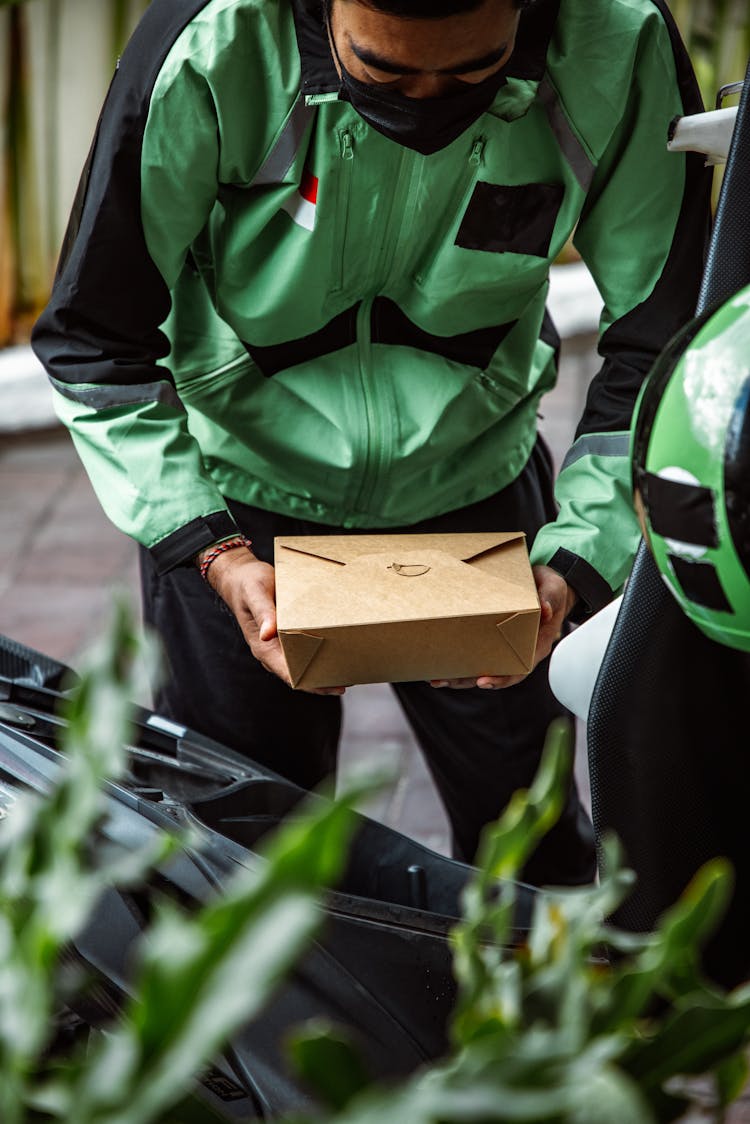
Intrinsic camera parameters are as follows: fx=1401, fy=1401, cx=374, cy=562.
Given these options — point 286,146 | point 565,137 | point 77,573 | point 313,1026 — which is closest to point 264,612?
point 286,146

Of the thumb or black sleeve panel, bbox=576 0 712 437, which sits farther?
black sleeve panel, bbox=576 0 712 437

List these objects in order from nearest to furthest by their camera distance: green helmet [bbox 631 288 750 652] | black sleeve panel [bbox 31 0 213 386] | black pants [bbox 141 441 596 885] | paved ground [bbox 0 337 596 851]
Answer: green helmet [bbox 631 288 750 652]
black sleeve panel [bbox 31 0 213 386]
black pants [bbox 141 441 596 885]
paved ground [bbox 0 337 596 851]

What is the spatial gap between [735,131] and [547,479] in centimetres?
87

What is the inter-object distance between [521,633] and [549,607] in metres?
0.15

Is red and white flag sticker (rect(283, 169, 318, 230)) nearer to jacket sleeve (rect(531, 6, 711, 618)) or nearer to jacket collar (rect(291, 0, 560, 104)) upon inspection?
jacket collar (rect(291, 0, 560, 104))

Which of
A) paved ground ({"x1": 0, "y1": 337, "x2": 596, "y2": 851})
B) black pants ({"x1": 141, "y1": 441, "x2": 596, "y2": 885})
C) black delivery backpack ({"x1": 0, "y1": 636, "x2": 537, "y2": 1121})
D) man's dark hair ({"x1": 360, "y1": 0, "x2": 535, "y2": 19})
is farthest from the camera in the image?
paved ground ({"x1": 0, "y1": 337, "x2": 596, "y2": 851})

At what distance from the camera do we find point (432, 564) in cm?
143

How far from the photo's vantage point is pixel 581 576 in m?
1.58

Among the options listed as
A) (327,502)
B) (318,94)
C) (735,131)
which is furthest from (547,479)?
(735,131)

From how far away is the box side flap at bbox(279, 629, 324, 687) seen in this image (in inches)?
52.2

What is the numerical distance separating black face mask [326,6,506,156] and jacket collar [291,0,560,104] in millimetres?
26

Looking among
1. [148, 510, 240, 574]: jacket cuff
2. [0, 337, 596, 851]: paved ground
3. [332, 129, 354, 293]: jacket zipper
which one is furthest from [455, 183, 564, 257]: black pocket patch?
[0, 337, 596, 851]: paved ground

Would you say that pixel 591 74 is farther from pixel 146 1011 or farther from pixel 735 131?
pixel 146 1011

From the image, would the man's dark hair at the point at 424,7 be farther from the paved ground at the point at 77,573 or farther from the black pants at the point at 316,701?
the paved ground at the point at 77,573
